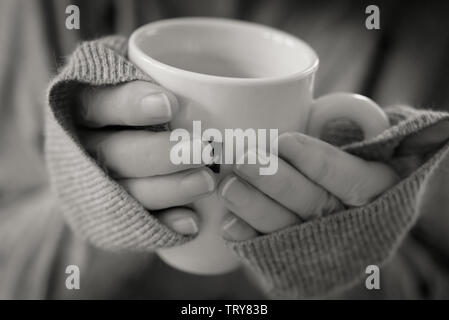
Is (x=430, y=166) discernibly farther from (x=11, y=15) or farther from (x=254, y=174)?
(x=11, y=15)

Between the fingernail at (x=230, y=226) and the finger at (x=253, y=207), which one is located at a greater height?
the finger at (x=253, y=207)

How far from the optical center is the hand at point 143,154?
32 cm

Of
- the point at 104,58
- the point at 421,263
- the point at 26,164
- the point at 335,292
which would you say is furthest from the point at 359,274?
the point at 26,164

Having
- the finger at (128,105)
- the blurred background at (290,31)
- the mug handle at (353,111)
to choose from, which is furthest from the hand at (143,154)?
the blurred background at (290,31)

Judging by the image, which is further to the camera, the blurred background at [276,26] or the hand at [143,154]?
the blurred background at [276,26]

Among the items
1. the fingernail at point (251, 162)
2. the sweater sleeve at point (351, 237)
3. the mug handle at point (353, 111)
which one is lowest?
the sweater sleeve at point (351, 237)

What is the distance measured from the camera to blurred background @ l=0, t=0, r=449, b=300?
53 centimetres

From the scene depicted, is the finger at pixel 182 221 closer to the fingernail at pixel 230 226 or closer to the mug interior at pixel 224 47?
the fingernail at pixel 230 226

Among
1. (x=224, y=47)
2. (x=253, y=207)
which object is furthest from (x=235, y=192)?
(x=224, y=47)

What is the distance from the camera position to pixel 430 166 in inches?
14.4

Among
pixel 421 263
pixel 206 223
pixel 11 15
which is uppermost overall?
pixel 11 15

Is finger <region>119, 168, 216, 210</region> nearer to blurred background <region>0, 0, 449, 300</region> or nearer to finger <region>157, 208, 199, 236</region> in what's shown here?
finger <region>157, 208, 199, 236</region>
